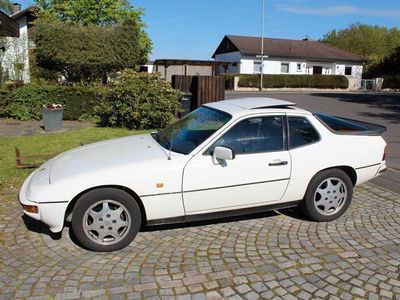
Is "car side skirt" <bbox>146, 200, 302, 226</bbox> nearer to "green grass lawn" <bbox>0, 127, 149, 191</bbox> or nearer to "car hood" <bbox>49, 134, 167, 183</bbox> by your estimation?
"car hood" <bbox>49, 134, 167, 183</bbox>

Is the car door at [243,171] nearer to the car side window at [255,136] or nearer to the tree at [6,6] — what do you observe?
the car side window at [255,136]

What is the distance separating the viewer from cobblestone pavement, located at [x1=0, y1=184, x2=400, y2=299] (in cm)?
348

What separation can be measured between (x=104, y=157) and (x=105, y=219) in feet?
2.44

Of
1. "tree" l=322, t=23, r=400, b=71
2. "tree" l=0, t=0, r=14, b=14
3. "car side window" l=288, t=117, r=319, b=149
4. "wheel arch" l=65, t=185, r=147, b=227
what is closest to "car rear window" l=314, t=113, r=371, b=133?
"car side window" l=288, t=117, r=319, b=149

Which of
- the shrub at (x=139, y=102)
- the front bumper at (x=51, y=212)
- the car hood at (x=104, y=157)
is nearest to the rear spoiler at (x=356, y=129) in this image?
the car hood at (x=104, y=157)

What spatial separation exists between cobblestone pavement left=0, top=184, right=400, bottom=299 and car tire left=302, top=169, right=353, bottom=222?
14 cm

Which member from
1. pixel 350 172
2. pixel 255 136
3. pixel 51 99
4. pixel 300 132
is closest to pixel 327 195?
pixel 350 172

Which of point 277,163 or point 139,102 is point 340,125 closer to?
point 277,163

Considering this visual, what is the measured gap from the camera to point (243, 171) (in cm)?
443

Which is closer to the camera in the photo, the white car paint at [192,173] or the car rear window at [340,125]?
the white car paint at [192,173]

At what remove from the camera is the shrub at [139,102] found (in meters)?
12.0

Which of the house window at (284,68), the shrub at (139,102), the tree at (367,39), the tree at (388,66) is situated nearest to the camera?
the shrub at (139,102)

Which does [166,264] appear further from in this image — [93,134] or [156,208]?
[93,134]

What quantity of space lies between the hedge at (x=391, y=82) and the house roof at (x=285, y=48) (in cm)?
610
